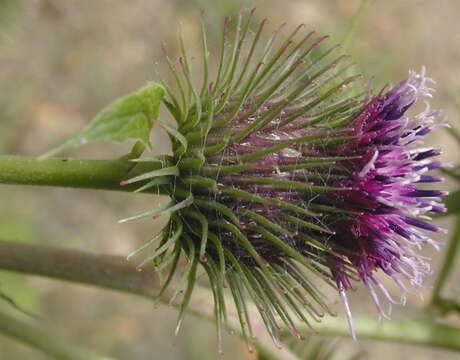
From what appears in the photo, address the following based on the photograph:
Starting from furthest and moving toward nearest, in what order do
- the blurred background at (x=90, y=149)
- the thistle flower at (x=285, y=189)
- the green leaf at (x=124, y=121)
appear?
the blurred background at (x=90, y=149) < the thistle flower at (x=285, y=189) < the green leaf at (x=124, y=121)

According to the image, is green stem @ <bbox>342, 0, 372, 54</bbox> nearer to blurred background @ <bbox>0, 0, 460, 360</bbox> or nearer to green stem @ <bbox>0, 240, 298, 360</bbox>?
green stem @ <bbox>0, 240, 298, 360</bbox>

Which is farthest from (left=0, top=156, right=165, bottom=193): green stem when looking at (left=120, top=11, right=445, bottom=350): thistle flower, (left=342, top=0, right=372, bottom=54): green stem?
(left=342, top=0, right=372, bottom=54): green stem

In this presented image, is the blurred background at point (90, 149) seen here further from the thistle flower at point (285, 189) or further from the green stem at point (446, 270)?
the thistle flower at point (285, 189)

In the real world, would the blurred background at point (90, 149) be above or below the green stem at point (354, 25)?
below

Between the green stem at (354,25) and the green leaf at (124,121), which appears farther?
the green stem at (354,25)

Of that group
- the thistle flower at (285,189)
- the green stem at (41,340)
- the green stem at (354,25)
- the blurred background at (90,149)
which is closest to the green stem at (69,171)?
the thistle flower at (285,189)

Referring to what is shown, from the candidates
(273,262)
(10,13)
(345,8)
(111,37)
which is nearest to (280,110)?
(273,262)

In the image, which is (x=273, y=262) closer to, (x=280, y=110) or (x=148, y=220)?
(x=280, y=110)
